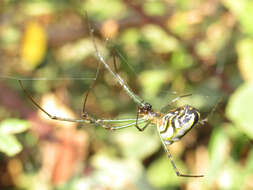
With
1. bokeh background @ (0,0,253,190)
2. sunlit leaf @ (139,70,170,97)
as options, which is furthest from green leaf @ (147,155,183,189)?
sunlit leaf @ (139,70,170,97)

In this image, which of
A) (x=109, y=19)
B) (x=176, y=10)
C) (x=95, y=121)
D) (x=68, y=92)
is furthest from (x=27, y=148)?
(x=176, y=10)

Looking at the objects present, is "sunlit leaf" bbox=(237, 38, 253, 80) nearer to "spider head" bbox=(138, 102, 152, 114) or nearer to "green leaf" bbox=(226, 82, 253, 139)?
"green leaf" bbox=(226, 82, 253, 139)

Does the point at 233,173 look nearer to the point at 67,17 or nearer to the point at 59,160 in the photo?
the point at 59,160

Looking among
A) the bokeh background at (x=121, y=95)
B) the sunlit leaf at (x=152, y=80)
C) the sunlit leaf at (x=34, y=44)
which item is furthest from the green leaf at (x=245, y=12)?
the sunlit leaf at (x=34, y=44)

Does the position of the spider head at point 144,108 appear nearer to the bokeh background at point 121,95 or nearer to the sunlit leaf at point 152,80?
the bokeh background at point 121,95

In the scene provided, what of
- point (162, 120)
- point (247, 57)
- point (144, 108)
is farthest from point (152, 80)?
point (162, 120)

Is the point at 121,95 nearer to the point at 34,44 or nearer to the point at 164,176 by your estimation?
the point at 164,176
